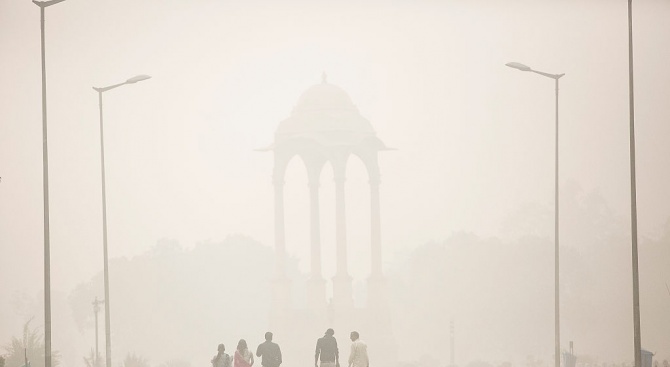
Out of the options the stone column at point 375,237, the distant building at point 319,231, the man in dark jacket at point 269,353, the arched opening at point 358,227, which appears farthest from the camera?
the arched opening at point 358,227

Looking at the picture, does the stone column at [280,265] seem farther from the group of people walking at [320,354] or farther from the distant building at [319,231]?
the group of people walking at [320,354]

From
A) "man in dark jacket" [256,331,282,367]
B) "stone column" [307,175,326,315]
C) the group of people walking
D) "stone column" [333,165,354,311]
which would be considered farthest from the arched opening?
"man in dark jacket" [256,331,282,367]

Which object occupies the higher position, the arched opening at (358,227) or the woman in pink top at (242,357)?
the arched opening at (358,227)

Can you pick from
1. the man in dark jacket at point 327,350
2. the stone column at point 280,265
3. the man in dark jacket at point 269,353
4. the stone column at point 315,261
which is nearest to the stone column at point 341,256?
the stone column at point 315,261

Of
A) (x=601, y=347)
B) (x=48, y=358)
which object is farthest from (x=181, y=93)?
(x=48, y=358)

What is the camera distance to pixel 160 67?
75.7 meters

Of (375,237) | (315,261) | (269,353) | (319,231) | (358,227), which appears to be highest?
(358,227)

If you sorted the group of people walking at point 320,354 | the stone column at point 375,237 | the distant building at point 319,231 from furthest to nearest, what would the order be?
1. the stone column at point 375,237
2. the distant building at point 319,231
3. the group of people walking at point 320,354

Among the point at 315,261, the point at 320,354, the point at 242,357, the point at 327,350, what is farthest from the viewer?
the point at 315,261

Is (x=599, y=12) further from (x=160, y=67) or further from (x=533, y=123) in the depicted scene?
(x=160, y=67)

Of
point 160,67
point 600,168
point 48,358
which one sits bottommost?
point 48,358

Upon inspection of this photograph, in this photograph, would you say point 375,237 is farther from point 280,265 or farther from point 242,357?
point 242,357

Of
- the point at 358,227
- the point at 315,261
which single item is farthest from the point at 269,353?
the point at 358,227

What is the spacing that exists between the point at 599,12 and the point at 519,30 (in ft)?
14.2
